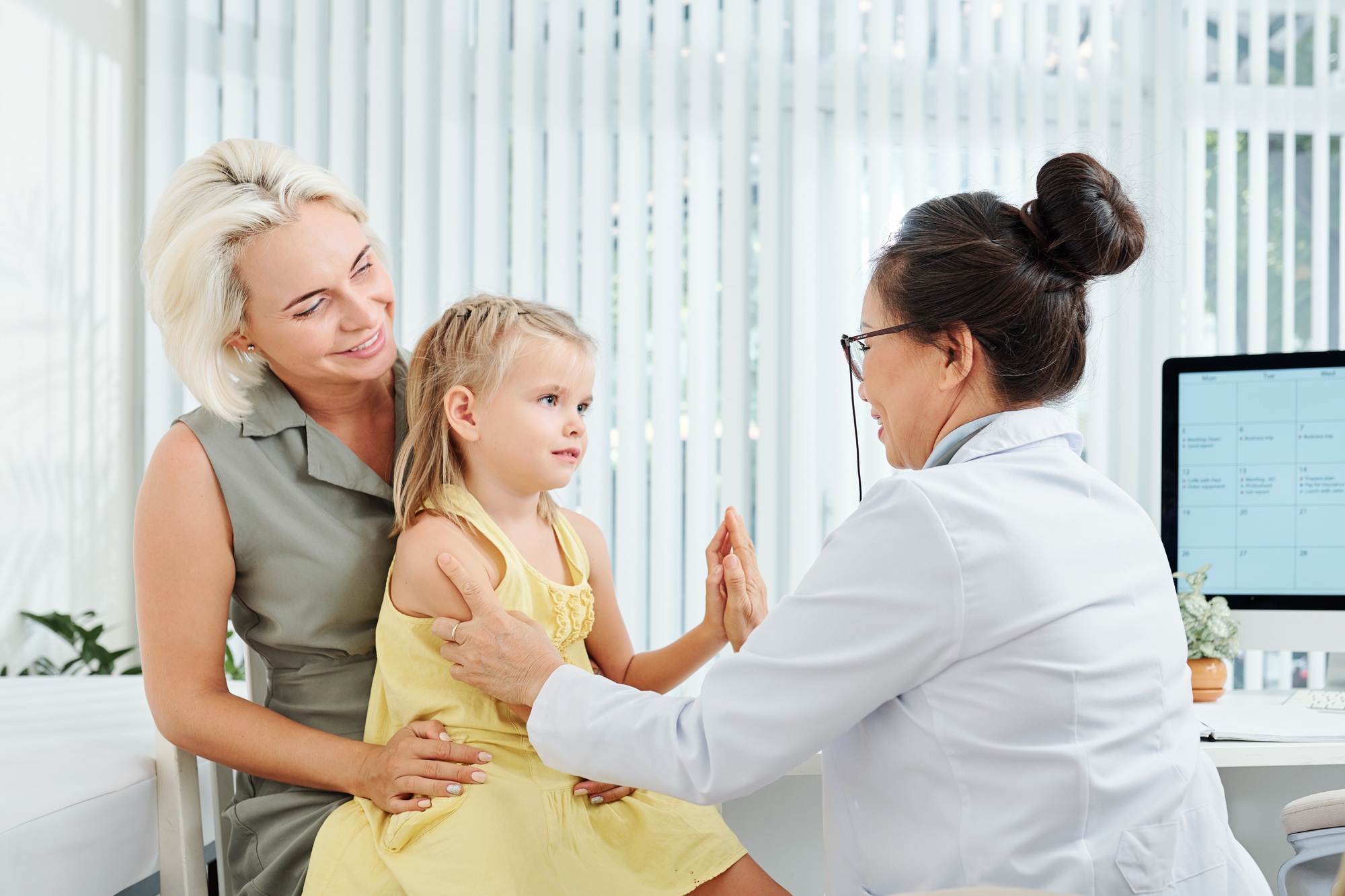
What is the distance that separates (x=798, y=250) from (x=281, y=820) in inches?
87.4

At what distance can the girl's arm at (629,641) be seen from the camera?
1383 millimetres

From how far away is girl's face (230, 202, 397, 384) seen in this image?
123 centimetres

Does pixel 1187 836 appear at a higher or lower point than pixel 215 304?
lower

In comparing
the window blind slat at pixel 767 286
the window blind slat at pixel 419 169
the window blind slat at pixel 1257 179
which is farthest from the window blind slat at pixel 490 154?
the window blind slat at pixel 1257 179

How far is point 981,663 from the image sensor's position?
907 mm

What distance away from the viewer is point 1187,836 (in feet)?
3.17

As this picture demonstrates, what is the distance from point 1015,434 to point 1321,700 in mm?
1305

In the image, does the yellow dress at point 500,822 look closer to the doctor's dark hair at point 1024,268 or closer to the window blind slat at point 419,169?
the doctor's dark hair at point 1024,268

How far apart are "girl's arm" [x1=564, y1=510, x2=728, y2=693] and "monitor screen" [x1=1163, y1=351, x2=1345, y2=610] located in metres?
1.06

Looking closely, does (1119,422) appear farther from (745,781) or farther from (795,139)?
(745,781)

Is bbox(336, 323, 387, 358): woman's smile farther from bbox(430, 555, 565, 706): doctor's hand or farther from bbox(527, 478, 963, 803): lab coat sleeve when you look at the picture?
bbox(527, 478, 963, 803): lab coat sleeve

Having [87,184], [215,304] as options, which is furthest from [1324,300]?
[87,184]

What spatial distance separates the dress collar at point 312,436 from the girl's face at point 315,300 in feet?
0.12

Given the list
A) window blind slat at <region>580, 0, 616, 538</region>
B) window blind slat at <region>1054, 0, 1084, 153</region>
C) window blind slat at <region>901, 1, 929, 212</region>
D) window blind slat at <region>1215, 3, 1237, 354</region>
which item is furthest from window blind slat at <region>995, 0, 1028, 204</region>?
window blind slat at <region>580, 0, 616, 538</region>
